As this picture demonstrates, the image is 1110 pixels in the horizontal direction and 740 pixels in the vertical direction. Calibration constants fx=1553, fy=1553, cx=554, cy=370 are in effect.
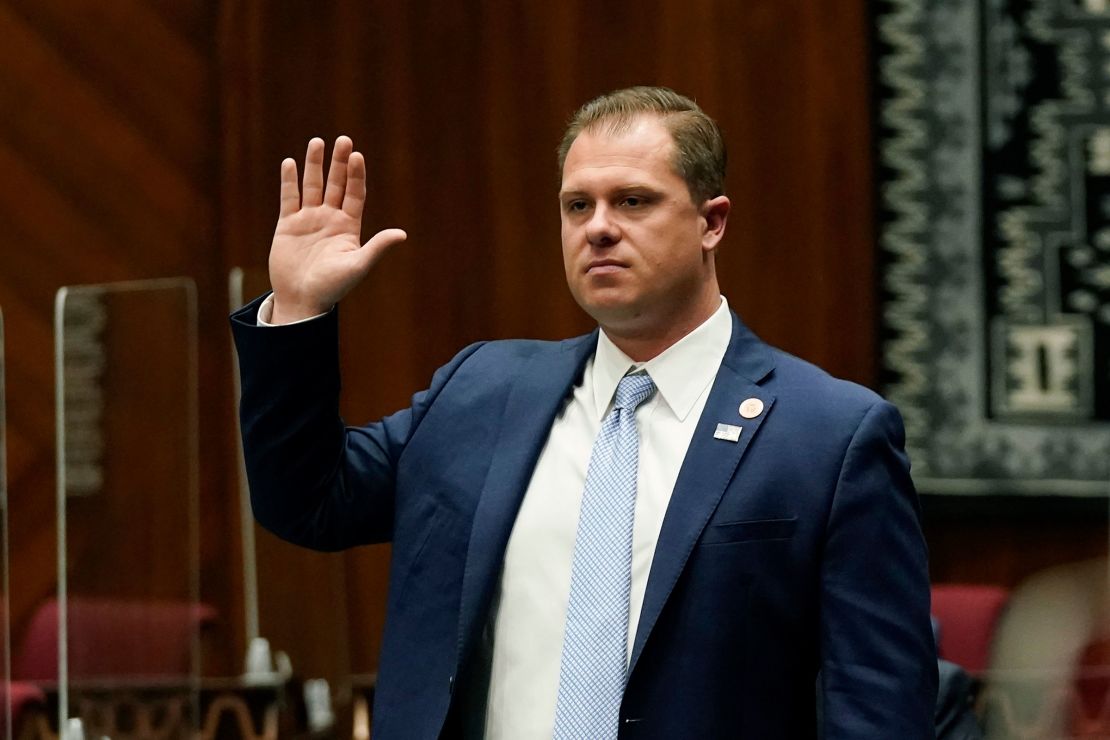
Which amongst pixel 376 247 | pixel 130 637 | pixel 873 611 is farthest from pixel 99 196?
pixel 873 611

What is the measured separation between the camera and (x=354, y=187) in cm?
153

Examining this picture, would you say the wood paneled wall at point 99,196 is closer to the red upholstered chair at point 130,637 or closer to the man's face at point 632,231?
the red upholstered chair at point 130,637

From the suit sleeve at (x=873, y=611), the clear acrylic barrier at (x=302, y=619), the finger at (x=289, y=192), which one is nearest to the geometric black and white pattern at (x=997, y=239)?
the clear acrylic barrier at (x=302, y=619)

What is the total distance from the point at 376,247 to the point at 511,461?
24 cm

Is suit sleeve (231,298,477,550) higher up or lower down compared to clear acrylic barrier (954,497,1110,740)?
higher up

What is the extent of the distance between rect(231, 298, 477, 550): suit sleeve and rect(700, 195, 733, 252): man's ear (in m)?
0.37

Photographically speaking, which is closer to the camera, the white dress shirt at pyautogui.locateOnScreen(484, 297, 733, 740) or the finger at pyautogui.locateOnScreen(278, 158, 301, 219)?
the white dress shirt at pyautogui.locateOnScreen(484, 297, 733, 740)

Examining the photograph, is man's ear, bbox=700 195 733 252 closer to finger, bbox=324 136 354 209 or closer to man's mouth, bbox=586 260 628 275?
man's mouth, bbox=586 260 628 275

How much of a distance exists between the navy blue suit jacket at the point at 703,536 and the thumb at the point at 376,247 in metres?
0.07

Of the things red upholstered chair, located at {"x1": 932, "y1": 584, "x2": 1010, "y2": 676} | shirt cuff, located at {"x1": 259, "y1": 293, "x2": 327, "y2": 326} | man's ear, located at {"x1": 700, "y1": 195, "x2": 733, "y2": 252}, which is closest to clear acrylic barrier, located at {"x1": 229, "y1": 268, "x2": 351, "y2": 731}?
red upholstered chair, located at {"x1": 932, "y1": 584, "x2": 1010, "y2": 676}

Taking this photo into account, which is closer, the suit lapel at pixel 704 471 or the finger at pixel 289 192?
the suit lapel at pixel 704 471

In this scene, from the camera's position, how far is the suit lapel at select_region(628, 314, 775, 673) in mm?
1349

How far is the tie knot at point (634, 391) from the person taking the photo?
4.87ft

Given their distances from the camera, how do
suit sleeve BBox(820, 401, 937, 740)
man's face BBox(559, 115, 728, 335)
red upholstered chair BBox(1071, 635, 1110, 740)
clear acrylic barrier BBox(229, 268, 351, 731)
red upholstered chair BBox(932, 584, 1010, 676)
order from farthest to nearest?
clear acrylic barrier BBox(229, 268, 351, 731)
red upholstered chair BBox(932, 584, 1010, 676)
red upholstered chair BBox(1071, 635, 1110, 740)
man's face BBox(559, 115, 728, 335)
suit sleeve BBox(820, 401, 937, 740)
